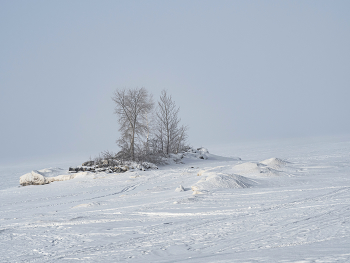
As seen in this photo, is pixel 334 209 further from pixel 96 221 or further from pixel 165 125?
pixel 165 125

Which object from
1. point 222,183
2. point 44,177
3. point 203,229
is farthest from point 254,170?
point 44,177

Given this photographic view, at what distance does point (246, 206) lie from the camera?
7.35 m

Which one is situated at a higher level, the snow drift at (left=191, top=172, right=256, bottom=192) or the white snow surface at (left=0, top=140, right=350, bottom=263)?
the snow drift at (left=191, top=172, right=256, bottom=192)

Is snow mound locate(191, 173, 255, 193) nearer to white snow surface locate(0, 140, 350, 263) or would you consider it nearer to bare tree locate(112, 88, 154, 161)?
white snow surface locate(0, 140, 350, 263)

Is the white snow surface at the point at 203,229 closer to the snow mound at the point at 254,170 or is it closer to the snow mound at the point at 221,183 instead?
the snow mound at the point at 221,183

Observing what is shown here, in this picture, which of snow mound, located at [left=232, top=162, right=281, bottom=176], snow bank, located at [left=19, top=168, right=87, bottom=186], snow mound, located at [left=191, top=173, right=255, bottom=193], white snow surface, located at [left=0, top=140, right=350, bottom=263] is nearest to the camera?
white snow surface, located at [left=0, top=140, right=350, bottom=263]

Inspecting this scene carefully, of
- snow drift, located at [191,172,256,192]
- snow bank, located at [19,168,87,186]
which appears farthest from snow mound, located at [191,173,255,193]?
snow bank, located at [19,168,87,186]

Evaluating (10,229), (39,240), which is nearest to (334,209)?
(39,240)

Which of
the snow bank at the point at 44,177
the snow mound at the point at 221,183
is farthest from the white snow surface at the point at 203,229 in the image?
the snow bank at the point at 44,177

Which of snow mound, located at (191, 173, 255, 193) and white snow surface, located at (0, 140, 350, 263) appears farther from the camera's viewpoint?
snow mound, located at (191, 173, 255, 193)

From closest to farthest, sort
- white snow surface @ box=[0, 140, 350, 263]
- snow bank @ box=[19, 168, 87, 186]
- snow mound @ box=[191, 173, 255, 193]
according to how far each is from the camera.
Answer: white snow surface @ box=[0, 140, 350, 263] → snow mound @ box=[191, 173, 255, 193] → snow bank @ box=[19, 168, 87, 186]

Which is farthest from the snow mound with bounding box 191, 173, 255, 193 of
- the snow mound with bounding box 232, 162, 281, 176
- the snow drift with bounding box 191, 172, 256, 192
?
the snow mound with bounding box 232, 162, 281, 176

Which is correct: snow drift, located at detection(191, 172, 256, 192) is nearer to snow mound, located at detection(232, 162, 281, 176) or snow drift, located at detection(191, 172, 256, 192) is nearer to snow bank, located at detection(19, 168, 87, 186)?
snow mound, located at detection(232, 162, 281, 176)

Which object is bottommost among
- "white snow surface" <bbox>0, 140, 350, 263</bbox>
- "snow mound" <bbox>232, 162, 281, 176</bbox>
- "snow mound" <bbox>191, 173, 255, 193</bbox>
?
"white snow surface" <bbox>0, 140, 350, 263</bbox>
